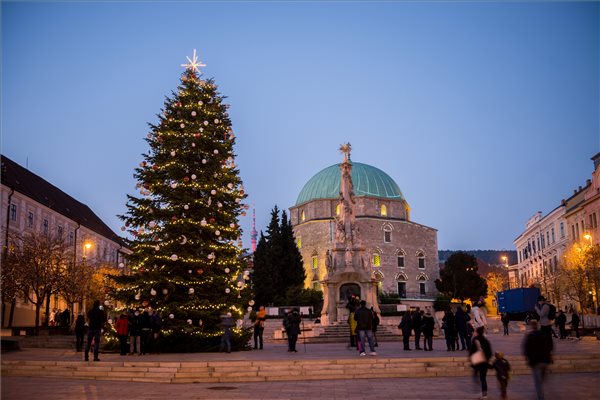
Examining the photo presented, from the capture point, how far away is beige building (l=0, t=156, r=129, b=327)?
4388 cm

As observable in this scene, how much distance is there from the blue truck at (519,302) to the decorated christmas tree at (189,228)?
123ft

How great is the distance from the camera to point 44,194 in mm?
54625

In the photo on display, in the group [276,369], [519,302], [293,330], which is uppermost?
[519,302]

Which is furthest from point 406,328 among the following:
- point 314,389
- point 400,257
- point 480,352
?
point 400,257

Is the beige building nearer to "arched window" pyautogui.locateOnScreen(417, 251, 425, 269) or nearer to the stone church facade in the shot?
the stone church facade

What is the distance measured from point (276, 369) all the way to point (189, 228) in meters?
8.12

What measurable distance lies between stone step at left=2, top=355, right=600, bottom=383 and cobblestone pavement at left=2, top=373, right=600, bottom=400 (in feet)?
2.43

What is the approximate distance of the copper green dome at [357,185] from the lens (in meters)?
79.6

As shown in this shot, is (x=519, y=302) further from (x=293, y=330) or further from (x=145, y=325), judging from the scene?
(x=145, y=325)

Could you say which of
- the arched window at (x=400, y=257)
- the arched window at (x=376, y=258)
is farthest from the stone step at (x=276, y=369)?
the arched window at (x=400, y=257)

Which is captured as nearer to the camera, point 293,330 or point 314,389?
point 314,389

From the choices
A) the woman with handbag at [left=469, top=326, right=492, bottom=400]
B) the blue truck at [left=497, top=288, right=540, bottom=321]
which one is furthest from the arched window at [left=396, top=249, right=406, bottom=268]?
the woman with handbag at [left=469, top=326, right=492, bottom=400]

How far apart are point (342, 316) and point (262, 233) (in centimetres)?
3598

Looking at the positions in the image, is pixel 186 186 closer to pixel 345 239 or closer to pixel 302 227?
pixel 345 239
